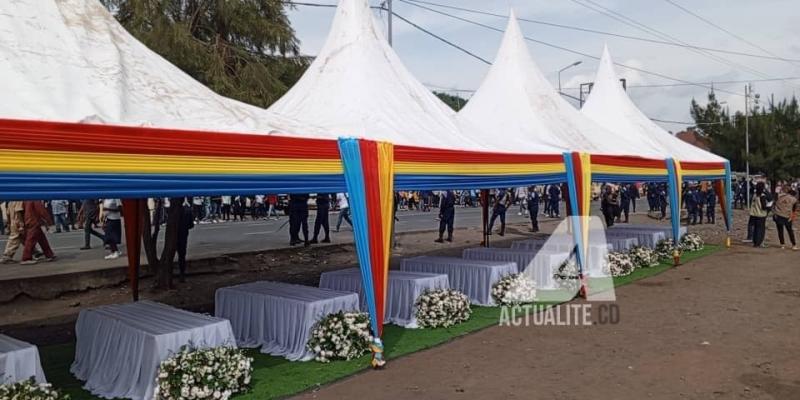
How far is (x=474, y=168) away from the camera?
7887mm

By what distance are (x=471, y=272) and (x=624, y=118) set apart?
8153 mm

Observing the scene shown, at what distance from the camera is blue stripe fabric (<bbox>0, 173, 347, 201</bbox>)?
3.94 m

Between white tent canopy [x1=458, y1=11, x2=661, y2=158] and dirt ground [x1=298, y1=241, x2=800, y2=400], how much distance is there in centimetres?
306

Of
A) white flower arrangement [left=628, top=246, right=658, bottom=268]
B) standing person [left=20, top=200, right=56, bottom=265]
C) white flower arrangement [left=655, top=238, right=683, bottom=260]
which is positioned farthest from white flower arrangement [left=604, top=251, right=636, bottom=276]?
standing person [left=20, top=200, right=56, bottom=265]

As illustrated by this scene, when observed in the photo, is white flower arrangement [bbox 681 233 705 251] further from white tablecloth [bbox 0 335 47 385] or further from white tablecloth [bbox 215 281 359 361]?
white tablecloth [bbox 0 335 47 385]

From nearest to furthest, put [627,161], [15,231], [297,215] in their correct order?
1. [627,161]
2. [15,231]
3. [297,215]

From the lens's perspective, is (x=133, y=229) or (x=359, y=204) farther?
(x=133, y=229)

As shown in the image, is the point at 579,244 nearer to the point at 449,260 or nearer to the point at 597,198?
the point at 449,260

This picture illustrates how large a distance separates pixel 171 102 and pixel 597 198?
1583 inches

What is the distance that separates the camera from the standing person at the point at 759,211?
14.8 metres

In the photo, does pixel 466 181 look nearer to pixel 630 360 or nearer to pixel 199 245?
pixel 630 360

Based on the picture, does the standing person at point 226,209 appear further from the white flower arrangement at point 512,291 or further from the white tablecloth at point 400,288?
the white flower arrangement at point 512,291

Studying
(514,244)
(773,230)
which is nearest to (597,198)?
(773,230)

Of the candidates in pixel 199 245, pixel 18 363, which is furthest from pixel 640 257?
pixel 18 363
